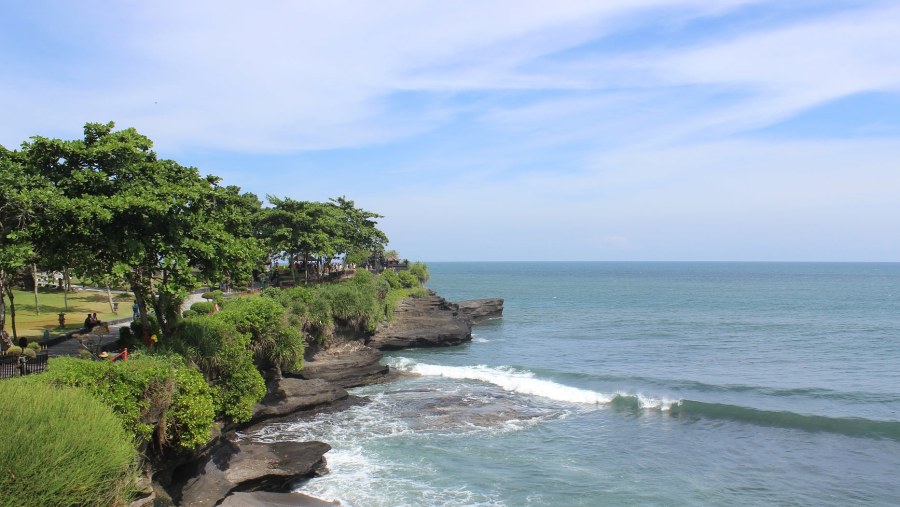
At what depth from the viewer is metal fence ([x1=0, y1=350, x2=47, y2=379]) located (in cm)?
1652

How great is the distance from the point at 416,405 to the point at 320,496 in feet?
35.0

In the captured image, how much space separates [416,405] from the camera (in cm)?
3012

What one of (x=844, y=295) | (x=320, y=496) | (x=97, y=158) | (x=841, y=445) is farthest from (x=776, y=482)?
(x=844, y=295)

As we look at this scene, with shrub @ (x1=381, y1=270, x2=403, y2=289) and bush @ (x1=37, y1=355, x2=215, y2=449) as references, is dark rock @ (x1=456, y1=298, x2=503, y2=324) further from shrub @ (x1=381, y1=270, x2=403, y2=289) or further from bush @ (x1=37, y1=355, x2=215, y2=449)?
bush @ (x1=37, y1=355, x2=215, y2=449)

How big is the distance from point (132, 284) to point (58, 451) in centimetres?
1021

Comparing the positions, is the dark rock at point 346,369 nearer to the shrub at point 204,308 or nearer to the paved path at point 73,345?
the shrub at point 204,308

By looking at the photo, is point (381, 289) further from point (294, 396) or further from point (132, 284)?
point (132, 284)

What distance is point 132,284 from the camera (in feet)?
67.8

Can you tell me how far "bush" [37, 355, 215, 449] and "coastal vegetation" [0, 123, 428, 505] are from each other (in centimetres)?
3

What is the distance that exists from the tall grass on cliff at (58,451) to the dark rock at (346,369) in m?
19.1

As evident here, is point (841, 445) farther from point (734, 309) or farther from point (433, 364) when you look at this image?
point (734, 309)

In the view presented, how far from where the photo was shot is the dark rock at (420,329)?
47.9 m

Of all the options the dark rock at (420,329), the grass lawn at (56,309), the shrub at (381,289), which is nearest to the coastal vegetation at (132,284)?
the grass lawn at (56,309)

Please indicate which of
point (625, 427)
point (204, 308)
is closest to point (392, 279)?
point (204, 308)
